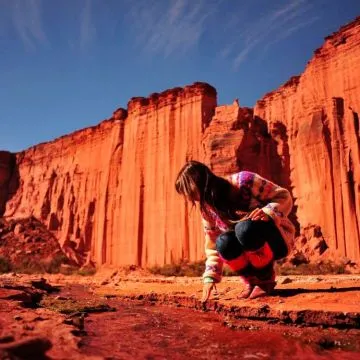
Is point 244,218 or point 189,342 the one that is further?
point 244,218

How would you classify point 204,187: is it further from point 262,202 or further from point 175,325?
point 175,325

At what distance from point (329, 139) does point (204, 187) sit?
1728 centimetres

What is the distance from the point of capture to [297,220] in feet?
66.8

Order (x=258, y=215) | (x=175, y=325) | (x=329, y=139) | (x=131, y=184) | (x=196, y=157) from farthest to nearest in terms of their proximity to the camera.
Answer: (x=131, y=184)
(x=196, y=157)
(x=329, y=139)
(x=258, y=215)
(x=175, y=325)

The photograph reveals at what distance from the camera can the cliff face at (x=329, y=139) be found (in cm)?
1792

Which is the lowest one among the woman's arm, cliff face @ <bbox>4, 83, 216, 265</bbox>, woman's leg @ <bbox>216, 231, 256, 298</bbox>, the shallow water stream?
the shallow water stream

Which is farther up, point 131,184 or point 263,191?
point 131,184

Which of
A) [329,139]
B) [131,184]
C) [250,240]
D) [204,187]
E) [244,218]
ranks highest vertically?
[329,139]

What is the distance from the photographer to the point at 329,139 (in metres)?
19.6

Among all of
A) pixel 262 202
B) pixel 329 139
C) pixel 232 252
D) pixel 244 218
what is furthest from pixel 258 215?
pixel 329 139

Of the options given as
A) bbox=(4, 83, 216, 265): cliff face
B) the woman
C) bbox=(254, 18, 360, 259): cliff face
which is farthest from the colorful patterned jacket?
bbox=(4, 83, 216, 265): cliff face

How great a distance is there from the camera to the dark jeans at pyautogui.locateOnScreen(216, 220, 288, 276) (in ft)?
12.1

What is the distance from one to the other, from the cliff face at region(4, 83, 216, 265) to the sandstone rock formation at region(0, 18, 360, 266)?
0.24 feet

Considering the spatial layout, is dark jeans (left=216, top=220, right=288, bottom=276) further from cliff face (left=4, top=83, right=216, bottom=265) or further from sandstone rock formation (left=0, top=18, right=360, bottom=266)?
cliff face (left=4, top=83, right=216, bottom=265)
